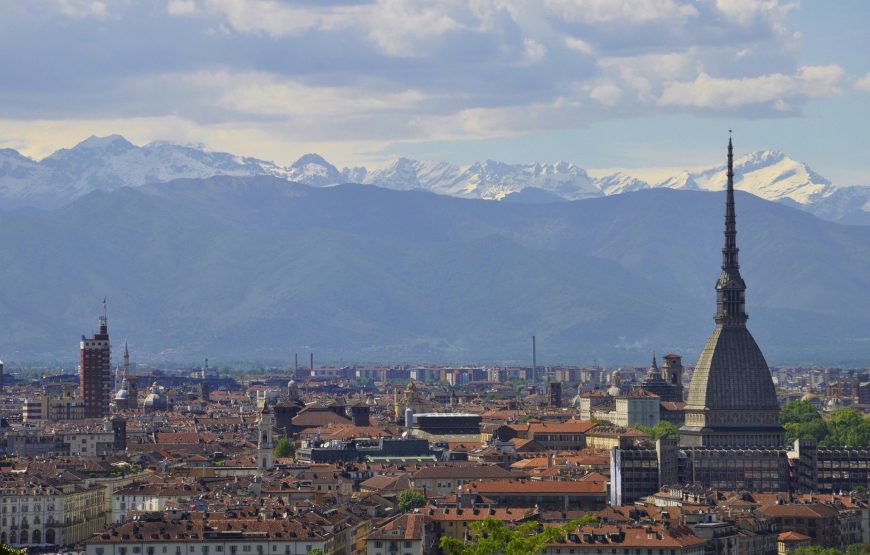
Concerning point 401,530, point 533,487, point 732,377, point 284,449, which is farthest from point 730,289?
point 401,530

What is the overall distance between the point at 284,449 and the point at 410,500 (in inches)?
2287

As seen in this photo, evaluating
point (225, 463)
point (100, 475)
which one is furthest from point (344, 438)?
point (100, 475)

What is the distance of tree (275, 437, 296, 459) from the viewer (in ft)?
614

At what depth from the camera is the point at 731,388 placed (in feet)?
609

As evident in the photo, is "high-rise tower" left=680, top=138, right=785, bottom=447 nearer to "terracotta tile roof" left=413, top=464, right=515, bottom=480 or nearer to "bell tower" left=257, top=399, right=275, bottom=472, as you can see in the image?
"terracotta tile roof" left=413, top=464, right=515, bottom=480

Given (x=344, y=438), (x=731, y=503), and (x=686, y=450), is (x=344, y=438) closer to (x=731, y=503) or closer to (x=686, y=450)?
(x=686, y=450)

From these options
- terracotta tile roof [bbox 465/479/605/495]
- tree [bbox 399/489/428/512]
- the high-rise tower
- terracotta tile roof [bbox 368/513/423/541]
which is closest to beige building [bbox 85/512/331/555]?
terracotta tile roof [bbox 368/513/423/541]

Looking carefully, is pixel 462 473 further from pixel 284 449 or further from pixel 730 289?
pixel 730 289

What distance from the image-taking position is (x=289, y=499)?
130 meters

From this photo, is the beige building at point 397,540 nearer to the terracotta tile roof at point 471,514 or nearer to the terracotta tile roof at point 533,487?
the terracotta tile roof at point 471,514

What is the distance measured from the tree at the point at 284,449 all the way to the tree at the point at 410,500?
49495 mm

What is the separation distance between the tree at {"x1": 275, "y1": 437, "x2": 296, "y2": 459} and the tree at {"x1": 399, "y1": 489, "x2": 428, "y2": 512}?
4949 cm

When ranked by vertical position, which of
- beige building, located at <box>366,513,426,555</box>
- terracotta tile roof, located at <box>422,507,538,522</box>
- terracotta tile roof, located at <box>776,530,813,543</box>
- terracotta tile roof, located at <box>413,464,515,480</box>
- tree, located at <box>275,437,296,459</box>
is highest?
tree, located at <box>275,437,296,459</box>

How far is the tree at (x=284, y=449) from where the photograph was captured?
7362 inches
